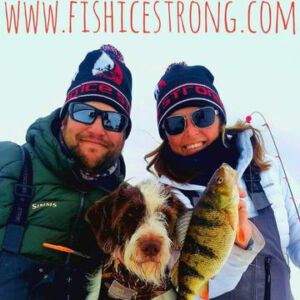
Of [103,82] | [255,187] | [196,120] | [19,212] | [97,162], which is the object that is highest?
[103,82]

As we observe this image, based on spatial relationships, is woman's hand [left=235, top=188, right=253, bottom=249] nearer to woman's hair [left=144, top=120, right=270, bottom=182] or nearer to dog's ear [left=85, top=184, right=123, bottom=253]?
woman's hair [left=144, top=120, right=270, bottom=182]

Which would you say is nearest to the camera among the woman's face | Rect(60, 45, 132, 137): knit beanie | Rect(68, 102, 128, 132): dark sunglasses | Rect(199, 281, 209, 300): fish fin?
Rect(199, 281, 209, 300): fish fin

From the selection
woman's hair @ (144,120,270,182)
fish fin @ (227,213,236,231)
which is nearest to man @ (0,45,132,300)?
woman's hair @ (144,120,270,182)

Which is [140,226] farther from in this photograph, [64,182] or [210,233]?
[210,233]

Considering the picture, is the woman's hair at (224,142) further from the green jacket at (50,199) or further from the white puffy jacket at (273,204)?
the green jacket at (50,199)

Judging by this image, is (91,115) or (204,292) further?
(91,115)

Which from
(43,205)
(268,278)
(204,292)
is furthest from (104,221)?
(268,278)

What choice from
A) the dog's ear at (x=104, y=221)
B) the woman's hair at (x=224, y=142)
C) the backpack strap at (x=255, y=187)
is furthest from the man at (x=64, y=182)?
the backpack strap at (x=255, y=187)
